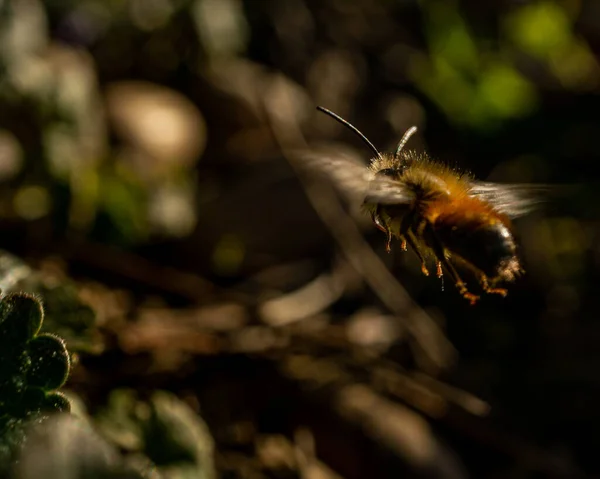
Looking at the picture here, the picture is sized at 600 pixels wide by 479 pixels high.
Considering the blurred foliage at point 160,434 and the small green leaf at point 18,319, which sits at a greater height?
the small green leaf at point 18,319

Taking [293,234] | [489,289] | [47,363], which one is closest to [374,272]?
[293,234]

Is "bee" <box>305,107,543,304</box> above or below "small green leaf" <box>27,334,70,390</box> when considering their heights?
above

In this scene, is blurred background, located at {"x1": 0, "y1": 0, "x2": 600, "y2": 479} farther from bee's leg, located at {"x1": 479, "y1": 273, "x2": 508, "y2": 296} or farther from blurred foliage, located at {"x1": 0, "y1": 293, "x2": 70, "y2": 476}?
blurred foliage, located at {"x1": 0, "y1": 293, "x2": 70, "y2": 476}

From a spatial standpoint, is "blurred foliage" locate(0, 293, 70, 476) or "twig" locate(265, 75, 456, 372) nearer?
"blurred foliage" locate(0, 293, 70, 476)

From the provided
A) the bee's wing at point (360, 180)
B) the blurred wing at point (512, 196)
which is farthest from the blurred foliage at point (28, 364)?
the blurred wing at point (512, 196)

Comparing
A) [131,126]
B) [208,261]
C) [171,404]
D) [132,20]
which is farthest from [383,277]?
[132,20]

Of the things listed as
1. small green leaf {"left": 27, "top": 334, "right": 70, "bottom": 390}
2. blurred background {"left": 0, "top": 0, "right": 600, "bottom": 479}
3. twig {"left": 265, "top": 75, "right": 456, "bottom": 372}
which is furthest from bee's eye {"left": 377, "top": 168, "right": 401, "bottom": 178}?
twig {"left": 265, "top": 75, "right": 456, "bottom": 372}

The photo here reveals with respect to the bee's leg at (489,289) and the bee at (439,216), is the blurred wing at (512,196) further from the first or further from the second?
the bee's leg at (489,289)
